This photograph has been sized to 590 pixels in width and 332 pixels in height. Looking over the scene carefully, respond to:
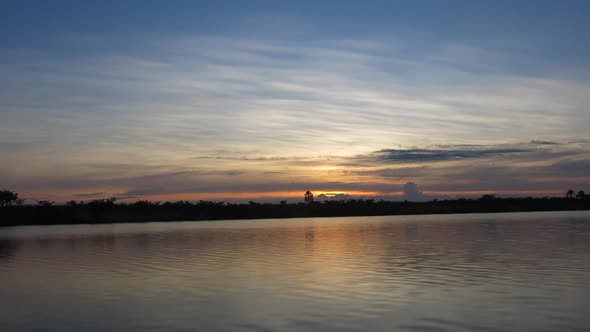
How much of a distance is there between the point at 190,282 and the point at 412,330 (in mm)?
14641

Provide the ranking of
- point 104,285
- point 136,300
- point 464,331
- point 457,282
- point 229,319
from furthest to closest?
point 104,285, point 457,282, point 136,300, point 229,319, point 464,331

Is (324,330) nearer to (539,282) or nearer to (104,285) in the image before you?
(539,282)

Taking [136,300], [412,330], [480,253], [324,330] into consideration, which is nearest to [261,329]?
[324,330]

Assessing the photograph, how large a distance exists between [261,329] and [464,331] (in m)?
6.05

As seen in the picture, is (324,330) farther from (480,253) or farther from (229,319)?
(480,253)

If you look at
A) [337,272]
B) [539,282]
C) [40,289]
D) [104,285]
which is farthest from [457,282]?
[40,289]

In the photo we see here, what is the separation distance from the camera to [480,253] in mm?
42312

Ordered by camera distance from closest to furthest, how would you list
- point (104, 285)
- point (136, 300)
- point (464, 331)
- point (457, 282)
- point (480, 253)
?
point (464, 331), point (136, 300), point (457, 282), point (104, 285), point (480, 253)

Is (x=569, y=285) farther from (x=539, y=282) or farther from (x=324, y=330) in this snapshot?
(x=324, y=330)

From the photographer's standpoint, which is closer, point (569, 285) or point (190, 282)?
point (569, 285)

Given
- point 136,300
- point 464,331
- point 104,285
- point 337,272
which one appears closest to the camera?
point 464,331

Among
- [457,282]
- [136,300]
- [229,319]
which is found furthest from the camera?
[457,282]

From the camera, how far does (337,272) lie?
32.5 metres

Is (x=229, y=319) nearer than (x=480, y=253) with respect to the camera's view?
Yes
